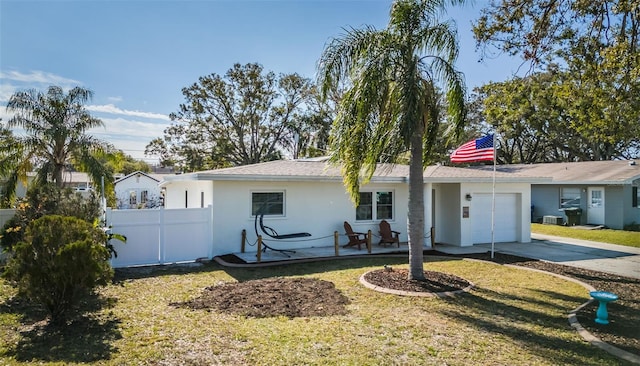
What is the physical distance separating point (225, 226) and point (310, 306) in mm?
5909

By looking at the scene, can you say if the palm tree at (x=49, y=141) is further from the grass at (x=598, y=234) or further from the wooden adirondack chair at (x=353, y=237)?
the grass at (x=598, y=234)

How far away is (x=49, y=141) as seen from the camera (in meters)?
14.1

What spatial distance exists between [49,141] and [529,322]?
15.8m

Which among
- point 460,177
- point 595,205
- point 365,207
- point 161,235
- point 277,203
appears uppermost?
point 460,177

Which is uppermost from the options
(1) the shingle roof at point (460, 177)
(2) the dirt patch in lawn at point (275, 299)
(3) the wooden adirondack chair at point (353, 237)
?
(1) the shingle roof at point (460, 177)

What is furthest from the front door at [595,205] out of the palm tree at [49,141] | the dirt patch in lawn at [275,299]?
the palm tree at [49,141]

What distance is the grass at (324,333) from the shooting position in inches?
185

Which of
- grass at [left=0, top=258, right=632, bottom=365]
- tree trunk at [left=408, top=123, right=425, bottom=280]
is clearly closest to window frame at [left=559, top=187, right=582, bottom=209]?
grass at [left=0, top=258, right=632, bottom=365]

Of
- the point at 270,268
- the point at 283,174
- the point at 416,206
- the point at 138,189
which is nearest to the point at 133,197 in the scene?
the point at 138,189

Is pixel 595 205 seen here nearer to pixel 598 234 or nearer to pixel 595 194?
pixel 595 194

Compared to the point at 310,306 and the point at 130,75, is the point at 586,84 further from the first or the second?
the point at 130,75

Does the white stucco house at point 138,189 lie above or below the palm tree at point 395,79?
below

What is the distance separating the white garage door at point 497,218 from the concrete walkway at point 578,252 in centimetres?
53

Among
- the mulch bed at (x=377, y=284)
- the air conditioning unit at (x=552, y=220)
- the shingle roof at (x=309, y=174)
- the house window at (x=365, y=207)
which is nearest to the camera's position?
the mulch bed at (x=377, y=284)
